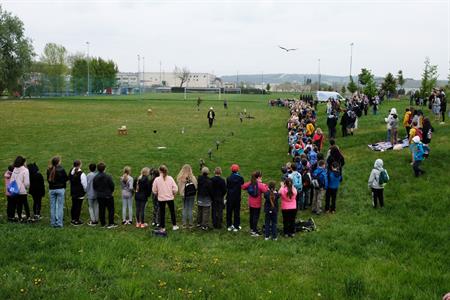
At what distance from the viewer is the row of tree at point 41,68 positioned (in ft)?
232

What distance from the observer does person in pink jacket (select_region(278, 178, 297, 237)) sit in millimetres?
11195

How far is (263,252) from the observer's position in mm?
9875

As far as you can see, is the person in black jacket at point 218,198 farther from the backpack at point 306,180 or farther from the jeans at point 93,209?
the jeans at point 93,209

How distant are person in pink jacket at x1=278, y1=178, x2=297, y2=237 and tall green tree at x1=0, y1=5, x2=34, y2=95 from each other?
6855cm

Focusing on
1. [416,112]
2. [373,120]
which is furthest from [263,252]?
[373,120]

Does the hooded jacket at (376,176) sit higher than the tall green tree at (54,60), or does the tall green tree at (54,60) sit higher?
the tall green tree at (54,60)

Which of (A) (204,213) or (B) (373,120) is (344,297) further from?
(B) (373,120)

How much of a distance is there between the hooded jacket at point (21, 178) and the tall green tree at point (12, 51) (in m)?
64.7

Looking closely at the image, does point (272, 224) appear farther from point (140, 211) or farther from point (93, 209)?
point (93, 209)

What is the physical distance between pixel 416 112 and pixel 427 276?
11878mm

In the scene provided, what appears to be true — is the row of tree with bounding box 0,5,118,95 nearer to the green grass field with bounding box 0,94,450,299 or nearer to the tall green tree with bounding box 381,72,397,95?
the tall green tree with bounding box 381,72,397,95

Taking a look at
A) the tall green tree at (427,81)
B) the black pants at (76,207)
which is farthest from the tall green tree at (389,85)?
the black pants at (76,207)

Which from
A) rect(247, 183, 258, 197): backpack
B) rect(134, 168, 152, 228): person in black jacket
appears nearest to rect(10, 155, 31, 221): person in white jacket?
rect(134, 168, 152, 228): person in black jacket

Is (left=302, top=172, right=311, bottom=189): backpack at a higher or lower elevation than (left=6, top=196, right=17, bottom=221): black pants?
higher
